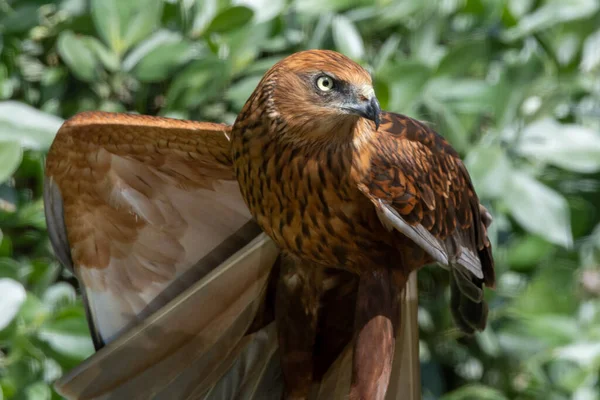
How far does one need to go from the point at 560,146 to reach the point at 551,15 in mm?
452

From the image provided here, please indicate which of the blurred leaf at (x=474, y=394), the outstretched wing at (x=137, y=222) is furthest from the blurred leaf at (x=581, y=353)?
the outstretched wing at (x=137, y=222)

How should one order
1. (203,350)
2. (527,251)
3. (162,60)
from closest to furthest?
(203,350) < (162,60) < (527,251)

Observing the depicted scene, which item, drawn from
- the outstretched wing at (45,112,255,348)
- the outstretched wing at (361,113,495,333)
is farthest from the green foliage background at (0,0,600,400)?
the outstretched wing at (361,113,495,333)

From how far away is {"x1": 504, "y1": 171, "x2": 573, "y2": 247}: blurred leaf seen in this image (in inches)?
124

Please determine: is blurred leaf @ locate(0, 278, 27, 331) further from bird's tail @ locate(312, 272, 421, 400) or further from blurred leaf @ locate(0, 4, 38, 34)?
→ bird's tail @ locate(312, 272, 421, 400)

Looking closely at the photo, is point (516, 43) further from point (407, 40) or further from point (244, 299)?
point (244, 299)

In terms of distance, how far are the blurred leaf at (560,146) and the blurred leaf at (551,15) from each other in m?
0.31

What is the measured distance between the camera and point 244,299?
2221 millimetres

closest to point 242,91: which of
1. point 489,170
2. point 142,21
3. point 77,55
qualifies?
point 142,21

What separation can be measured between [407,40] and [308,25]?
37 cm

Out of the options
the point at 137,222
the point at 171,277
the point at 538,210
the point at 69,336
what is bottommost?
the point at 69,336

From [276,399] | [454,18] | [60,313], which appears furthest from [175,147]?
[454,18]

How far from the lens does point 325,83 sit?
1771mm

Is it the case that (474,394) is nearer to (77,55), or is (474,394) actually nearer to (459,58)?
(459,58)
